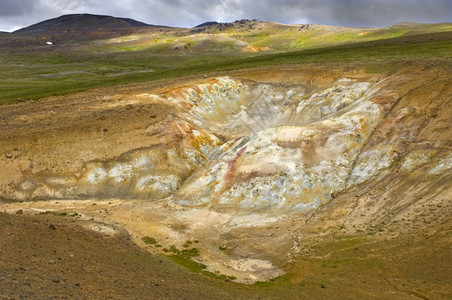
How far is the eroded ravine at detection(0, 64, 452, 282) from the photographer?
31547 millimetres

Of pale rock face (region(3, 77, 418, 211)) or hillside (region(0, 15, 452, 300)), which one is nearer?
hillside (region(0, 15, 452, 300))

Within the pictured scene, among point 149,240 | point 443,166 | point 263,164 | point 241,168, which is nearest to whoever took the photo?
point 149,240

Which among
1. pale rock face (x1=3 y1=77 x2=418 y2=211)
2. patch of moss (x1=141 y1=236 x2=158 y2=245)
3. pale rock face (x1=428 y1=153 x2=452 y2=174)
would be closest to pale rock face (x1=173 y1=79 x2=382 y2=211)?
pale rock face (x1=3 y1=77 x2=418 y2=211)

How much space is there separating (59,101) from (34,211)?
26.6 meters

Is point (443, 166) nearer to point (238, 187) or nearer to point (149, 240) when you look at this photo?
point (238, 187)

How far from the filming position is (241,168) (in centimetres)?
4053

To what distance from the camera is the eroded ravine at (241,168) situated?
3155 cm

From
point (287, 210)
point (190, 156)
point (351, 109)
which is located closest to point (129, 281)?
point (287, 210)

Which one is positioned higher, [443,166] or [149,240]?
[443,166]

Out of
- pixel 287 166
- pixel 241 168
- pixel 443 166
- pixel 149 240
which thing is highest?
pixel 443 166

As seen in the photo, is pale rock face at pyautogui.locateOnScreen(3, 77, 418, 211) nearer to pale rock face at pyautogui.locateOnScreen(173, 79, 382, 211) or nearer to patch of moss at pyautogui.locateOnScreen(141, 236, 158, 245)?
pale rock face at pyautogui.locateOnScreen(173, 79, 382, 211)

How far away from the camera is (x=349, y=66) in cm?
5962

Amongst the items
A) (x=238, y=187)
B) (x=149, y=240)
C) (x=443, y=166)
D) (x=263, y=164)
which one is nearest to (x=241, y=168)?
(x=263, y=164)

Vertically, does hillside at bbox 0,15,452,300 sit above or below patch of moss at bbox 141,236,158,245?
above
